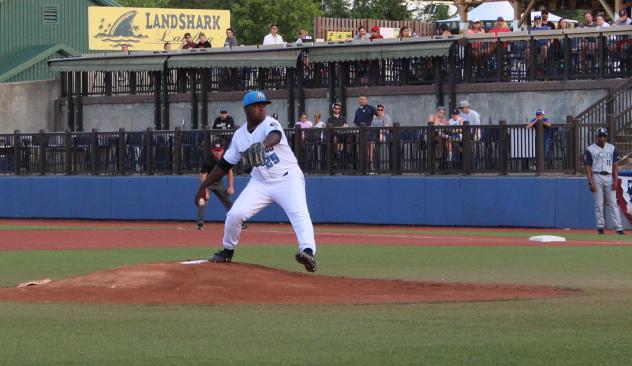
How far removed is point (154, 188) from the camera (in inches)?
1275

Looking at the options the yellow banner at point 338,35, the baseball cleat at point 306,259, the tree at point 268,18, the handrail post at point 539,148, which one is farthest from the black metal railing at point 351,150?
the tree at point 268,18

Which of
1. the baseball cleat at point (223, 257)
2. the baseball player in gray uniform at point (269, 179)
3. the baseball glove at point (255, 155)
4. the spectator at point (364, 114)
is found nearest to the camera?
the baseball glove at point (255, 155)

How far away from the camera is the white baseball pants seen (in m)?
13.5

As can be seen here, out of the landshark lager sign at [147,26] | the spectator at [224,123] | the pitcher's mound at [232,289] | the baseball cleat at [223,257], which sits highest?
the landshark lager sign at [147,26]

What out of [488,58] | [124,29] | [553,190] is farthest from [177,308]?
[124,29]

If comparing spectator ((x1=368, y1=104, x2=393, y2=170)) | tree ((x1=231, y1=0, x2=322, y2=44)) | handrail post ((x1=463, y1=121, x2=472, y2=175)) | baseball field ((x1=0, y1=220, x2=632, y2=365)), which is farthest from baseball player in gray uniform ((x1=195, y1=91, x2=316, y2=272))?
tree ((x1=231, y1=0, x2=322, y2=44))

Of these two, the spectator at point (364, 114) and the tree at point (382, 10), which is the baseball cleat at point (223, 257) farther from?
the tree at point (382, 10)

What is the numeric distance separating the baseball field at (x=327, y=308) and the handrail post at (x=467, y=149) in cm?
818

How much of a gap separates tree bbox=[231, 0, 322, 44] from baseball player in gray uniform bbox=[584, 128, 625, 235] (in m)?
47.7

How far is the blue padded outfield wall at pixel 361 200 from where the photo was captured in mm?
27062

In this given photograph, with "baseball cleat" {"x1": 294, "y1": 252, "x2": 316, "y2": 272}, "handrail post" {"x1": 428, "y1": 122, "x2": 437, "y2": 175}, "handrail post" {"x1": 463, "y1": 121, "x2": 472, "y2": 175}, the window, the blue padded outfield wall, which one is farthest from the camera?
the window

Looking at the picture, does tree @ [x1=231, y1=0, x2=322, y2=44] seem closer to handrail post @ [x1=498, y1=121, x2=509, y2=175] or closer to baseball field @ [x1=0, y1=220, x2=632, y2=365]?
handrail post @ [x1=498, y1=121, x2=509, y2=175]

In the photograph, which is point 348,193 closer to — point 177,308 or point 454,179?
point 454,179

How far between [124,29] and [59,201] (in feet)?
73.8
